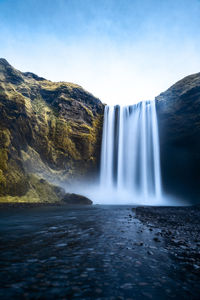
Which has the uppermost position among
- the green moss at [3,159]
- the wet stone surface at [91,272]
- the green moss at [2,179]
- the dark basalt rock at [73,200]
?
the green moss at [3,159]

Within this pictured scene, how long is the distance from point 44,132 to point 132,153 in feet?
87.6

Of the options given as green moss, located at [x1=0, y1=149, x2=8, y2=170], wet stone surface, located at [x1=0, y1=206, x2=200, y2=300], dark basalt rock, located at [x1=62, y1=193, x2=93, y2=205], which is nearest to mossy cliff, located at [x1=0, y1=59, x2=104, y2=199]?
green moss, located at [x1=0, y1=149, x2=8, y2=170]

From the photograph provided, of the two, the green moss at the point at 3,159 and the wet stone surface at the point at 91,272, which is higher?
the green moss at the point at 3,159

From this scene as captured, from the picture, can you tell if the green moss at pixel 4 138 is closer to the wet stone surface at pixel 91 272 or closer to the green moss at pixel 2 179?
the green moss at pixel 2 179

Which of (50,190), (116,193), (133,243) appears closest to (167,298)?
(133,243)

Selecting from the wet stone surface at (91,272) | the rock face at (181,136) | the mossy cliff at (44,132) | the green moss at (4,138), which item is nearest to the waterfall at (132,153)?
the rock face at (181,136)

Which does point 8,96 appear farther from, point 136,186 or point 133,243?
point 136,186

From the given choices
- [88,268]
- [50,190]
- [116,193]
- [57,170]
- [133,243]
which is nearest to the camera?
[88,268]

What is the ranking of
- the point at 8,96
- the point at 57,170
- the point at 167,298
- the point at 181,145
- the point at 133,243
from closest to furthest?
the point at 167,298
the point at 133,243
the point at 8,96
the point at 57,170
the point at 181,145

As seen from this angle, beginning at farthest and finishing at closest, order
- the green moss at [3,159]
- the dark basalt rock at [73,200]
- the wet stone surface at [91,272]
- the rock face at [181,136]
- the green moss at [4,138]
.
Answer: the rock face at [181,136]
the dark basalt rock at [73,200]
the green moss at [4,138]
the green moss at [3,159]
the wet stone surface at [91,272]

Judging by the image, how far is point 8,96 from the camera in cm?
3266

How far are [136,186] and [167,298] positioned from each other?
4891 centimetres

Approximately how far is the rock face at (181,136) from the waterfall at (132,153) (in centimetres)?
269

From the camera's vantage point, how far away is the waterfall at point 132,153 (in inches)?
1882
